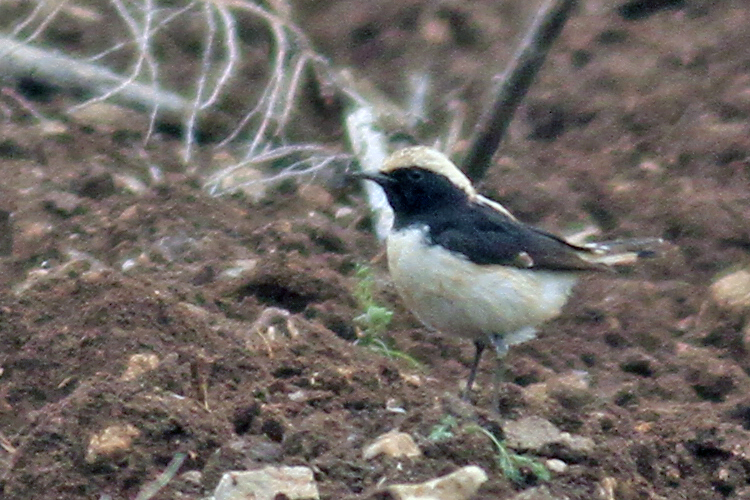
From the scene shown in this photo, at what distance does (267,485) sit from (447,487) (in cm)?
60

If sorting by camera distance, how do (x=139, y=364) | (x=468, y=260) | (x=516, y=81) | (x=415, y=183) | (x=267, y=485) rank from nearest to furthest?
(x=267, y=485) → (x=139, y=364) → (x=468, y=260) → (x=415, y=183) → (x=516, y=81)

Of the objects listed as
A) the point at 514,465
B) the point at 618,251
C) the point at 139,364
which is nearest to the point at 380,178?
the point at 618,251

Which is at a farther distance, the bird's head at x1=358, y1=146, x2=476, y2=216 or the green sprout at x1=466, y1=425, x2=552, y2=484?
the bird's head at x1=358, y1=146, x2=476, y2=216

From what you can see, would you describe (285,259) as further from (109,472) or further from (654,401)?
(109,472)

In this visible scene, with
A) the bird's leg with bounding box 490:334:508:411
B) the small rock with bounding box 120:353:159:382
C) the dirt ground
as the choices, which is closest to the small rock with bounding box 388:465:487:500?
the dirt ground

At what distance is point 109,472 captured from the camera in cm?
459

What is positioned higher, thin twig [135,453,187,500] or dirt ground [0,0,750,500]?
thin twig [135,453,187,500]

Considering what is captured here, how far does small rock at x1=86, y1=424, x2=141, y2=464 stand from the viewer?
4.59m

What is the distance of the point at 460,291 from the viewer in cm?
606

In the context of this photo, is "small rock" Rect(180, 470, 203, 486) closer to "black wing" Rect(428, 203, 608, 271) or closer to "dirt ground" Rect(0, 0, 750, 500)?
"dirt ground" Rect(0, 0, 750, 500)

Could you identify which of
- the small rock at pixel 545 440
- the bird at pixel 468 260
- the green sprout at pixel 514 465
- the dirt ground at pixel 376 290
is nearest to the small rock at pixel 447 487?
the dirt ground at pixel 376 290

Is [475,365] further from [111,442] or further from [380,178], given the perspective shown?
[111,442]

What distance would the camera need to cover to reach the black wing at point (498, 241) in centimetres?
623

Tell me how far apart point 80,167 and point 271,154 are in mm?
1496
